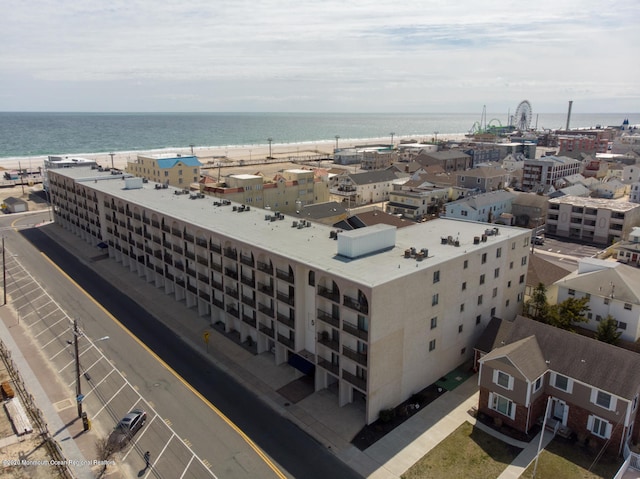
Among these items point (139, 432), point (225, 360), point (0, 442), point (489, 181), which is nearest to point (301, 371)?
point (225, 360)

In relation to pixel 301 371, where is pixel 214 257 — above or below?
above

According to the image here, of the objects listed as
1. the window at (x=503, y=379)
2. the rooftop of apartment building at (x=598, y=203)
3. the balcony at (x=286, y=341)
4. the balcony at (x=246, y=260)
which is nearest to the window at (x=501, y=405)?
the window at (x=503, y=379)

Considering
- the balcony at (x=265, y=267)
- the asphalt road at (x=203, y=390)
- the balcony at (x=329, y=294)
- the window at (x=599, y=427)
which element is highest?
the balcony at (x=265, y=267)

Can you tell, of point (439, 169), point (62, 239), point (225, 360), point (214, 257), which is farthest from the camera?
point (439, 169)

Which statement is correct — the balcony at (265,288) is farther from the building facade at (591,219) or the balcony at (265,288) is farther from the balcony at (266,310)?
the building facade at (591,219)

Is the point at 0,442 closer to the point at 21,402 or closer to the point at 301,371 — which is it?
the point at 21,402

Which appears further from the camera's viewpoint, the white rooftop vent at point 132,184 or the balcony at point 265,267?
the white rooftop vent at point 132,184

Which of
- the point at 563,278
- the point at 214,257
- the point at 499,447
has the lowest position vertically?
the point at 499,447

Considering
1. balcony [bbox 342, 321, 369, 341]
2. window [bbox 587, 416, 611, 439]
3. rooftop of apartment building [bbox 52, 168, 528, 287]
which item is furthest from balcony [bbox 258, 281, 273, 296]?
window [bbox 587, 416, 611, 439]
